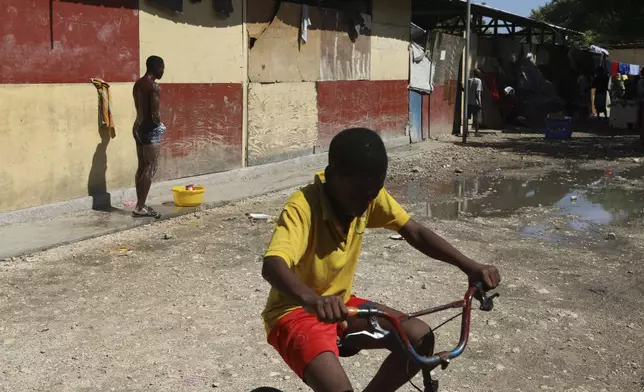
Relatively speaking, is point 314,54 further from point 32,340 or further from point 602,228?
point 32,340

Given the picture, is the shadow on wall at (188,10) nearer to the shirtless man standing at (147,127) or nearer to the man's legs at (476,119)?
the shirtless man standing at (147,127)

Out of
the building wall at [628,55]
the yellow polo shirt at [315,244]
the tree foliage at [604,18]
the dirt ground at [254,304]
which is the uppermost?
the tree foliage at [604,18]

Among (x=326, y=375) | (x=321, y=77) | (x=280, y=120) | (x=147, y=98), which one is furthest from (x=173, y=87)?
(x=326, y=375)

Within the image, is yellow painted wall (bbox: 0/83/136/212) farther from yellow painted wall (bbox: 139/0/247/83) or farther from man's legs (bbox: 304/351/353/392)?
man's legs (bbox: 304/351/353/392)

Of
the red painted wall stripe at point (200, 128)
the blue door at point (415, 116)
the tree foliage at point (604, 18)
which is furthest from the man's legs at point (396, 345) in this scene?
the tree foliage at point (604, 18)

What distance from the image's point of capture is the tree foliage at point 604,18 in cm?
2783

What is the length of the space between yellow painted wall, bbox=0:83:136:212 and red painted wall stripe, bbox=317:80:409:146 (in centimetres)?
508

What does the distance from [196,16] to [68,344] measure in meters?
6.65

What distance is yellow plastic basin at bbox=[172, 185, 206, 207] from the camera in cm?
893

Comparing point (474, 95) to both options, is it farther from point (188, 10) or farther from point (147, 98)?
point (147, 98)

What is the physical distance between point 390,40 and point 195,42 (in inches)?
265

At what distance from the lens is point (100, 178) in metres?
9.13

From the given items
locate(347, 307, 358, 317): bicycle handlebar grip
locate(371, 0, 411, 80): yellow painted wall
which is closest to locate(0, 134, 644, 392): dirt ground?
locate(347, 307, 358, 317): bicycle handlebar grip

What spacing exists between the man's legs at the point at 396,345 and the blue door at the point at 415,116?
14.8 m
